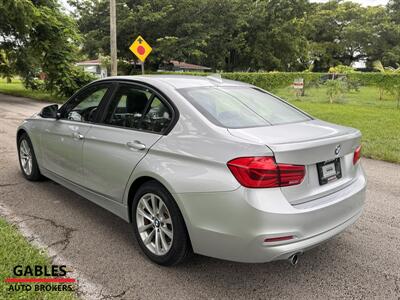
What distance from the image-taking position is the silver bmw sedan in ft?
8.47

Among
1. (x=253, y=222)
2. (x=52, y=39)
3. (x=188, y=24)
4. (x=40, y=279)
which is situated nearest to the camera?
(x=253, y=222)

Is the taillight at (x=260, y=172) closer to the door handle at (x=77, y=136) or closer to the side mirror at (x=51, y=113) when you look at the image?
the door handle at (x=77, y=136)

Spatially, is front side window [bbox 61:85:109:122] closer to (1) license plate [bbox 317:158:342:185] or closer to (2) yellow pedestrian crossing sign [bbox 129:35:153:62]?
(1) license plate [bbox 317:158:342:185]

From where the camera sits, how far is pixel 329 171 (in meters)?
2.95

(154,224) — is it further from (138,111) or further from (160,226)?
(138,111)

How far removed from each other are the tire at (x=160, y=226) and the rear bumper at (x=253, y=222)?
0.12 m

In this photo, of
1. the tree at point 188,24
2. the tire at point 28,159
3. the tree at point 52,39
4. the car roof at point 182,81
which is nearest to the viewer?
the car roof at point 182,81

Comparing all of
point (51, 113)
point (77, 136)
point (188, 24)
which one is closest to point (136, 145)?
point (77, 136)

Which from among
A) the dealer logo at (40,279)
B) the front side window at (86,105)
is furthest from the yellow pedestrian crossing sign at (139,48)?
the dealer logo at (40,279)

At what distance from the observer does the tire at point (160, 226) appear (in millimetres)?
2963

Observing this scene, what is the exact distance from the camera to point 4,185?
5.26 metres

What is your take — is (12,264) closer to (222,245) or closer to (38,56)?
(222,245)

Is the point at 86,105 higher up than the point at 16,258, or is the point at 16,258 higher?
the point at 86,105

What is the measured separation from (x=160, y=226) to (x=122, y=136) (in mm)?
929
